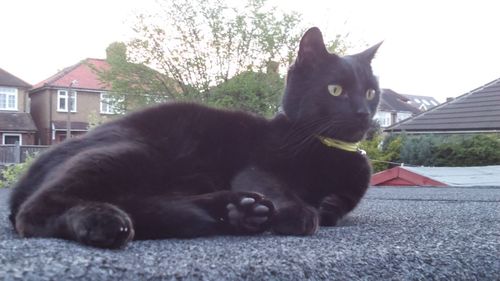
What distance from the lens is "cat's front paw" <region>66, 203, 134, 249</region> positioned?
0.79 m

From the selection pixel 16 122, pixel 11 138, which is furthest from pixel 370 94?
pixel 11 138

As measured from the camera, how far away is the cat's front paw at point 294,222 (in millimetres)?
1106

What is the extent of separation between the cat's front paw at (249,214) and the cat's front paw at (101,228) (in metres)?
0.27

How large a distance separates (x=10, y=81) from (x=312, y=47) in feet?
68.4

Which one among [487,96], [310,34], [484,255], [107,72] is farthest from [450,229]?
[487,96]

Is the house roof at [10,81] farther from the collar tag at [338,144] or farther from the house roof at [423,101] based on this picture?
the house roof at [423,101]

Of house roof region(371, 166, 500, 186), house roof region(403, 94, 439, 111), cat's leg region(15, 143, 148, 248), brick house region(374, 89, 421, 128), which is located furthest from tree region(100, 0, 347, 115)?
house roof region(403, 94, 439, 111)

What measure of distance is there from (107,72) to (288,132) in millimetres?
9240

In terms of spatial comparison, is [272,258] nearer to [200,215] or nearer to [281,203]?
[200,215]

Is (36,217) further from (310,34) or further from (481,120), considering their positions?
(481,120)

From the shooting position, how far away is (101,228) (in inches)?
31.4

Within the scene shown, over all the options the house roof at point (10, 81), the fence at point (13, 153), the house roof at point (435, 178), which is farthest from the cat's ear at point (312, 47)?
the house roof at point (10, 81)

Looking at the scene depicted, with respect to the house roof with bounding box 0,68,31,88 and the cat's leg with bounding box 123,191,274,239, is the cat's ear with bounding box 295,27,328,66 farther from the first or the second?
the house roof with bounding box 0,68,31,88

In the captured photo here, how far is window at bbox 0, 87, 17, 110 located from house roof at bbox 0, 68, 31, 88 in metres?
0.26
